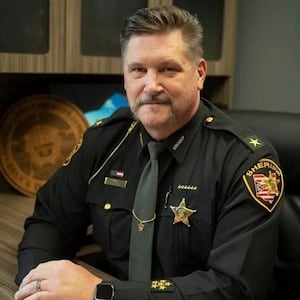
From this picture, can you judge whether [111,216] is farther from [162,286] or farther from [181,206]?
[162,286]

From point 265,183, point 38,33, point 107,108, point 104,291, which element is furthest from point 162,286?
point 107,108

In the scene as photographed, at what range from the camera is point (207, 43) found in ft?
7.25

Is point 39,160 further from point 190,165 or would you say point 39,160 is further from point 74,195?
point 190,165

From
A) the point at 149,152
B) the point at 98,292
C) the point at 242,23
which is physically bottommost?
the point at 98,292

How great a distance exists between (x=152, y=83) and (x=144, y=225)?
13.8 inches

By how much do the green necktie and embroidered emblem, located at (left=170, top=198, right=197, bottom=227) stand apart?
2.2 inches

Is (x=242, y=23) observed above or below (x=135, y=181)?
above

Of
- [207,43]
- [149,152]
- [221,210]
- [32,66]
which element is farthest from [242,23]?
[221,210]

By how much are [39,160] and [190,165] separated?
850 mm

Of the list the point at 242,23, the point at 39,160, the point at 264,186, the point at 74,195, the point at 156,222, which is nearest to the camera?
the point at 264,186

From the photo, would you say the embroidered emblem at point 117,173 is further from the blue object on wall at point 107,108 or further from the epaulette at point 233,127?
the blue object on wall at point 107,108

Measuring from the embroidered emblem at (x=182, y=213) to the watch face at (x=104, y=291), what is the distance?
266 millimetres

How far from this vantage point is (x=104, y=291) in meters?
1.08

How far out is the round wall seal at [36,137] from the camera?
6.41 feet
